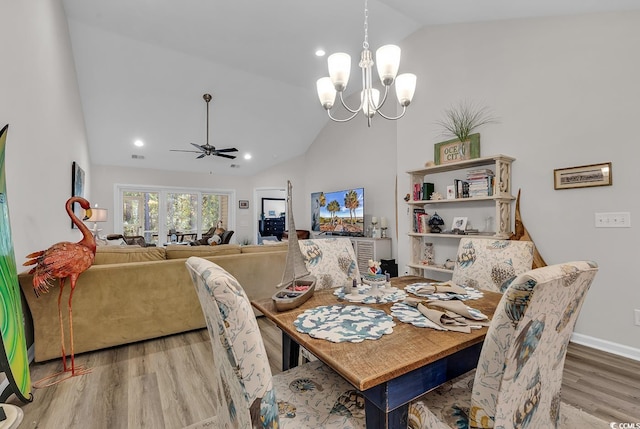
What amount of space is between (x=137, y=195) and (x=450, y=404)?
8.03 meters

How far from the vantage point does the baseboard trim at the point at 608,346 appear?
229 centimetres

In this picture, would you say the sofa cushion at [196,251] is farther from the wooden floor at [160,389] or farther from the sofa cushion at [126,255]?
the wooden floor at [160,389]

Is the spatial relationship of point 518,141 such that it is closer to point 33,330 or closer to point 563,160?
point 563,160

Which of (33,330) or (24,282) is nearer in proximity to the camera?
(24,282)

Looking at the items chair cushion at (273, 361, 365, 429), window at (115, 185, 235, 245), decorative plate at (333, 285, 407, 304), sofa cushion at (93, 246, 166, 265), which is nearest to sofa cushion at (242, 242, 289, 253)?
sofa cushion at (93, 246, 166, 265)

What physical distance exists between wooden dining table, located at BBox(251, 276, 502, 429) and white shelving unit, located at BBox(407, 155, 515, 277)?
213cm

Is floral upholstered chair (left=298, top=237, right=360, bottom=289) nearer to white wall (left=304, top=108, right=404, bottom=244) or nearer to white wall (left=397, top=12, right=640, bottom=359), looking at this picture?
white wall (left=397, top=12, right=640, bottom=359)

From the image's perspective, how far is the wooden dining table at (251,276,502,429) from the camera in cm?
87

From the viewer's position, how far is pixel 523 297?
76 cm

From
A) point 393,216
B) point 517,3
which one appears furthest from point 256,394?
point 393,216

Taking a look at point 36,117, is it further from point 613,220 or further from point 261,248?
point 613,220

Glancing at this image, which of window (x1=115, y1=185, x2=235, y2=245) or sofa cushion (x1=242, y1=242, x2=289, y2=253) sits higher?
window (x1=115, y1=185, x2=235, y2=245)

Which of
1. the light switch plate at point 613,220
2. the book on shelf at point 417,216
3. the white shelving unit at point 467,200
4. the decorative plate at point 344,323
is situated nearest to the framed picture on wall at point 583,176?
the light switch plate at point 613,220

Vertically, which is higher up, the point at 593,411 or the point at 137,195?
the point at 137,195
